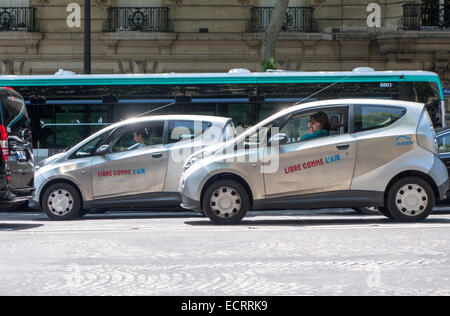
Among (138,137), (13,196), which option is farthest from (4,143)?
(138,137)

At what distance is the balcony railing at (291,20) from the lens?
2978 cm

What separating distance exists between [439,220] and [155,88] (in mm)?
8150

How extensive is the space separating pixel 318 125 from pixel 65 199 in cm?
425

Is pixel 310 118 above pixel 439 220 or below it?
above

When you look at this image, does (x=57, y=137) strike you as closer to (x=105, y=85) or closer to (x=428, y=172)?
(x=105, y=85)

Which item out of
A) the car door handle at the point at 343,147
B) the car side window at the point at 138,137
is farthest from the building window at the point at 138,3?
the car door handle at the point at 343,147

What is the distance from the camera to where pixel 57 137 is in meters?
17.6

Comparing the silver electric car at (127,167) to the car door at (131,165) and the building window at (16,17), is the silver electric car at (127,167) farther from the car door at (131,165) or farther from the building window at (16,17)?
the building window at (16,17)

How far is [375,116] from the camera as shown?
10.9 meters

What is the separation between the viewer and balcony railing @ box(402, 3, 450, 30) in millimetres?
29422

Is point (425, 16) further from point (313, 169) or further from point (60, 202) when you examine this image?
point (313, 169)
